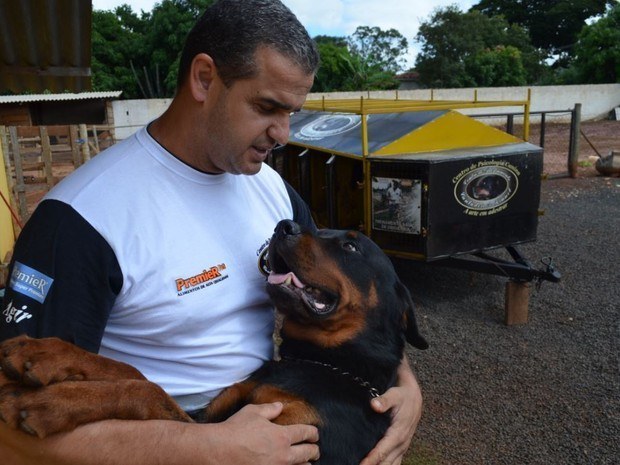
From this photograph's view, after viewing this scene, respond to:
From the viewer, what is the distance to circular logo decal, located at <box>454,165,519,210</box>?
521 centimetres

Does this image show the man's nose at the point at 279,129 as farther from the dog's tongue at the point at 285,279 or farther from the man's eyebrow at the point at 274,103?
the dog's tongue at the point at 285,279

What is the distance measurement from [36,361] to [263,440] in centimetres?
56

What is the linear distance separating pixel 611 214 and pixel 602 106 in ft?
67.8

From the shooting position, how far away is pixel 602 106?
27.8 metres

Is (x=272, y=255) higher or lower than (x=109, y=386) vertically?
higher

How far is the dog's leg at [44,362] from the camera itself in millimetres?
1311

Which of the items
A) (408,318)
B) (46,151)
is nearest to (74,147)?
(46,151)

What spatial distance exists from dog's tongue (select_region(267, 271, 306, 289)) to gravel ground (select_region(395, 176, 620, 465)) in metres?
2.26

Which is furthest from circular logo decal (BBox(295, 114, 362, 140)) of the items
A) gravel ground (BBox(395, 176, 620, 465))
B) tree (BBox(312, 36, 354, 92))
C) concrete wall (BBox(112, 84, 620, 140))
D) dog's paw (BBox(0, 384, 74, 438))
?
tree (BBox(312, 36, 354, 92))

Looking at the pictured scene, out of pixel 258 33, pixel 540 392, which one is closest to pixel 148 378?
pixel 258 33

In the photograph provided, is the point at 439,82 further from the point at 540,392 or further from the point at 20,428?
the point at 20,428

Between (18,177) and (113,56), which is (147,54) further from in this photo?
(18,177)

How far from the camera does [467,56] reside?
1293 inches

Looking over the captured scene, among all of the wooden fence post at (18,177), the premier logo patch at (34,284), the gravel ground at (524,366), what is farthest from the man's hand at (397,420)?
the wooden fence post at (18,177)
